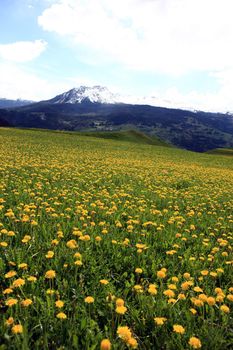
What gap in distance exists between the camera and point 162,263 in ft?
16.6

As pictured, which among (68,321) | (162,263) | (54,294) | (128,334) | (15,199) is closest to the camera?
(128,334)

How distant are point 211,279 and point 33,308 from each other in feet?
9.49

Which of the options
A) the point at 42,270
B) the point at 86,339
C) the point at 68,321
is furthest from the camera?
the point at 42,270

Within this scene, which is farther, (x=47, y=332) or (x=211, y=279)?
(x=211, y=279)

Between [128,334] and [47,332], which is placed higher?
[128,334]

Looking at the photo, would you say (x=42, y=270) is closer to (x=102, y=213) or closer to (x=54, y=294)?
(x=54, y=294)

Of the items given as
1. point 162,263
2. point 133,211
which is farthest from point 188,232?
point 162,263

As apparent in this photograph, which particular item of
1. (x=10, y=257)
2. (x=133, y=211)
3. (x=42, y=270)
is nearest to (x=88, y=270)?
(x=42, y=270)

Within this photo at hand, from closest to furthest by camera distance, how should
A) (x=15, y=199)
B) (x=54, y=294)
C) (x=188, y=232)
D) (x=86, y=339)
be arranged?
(x=86, y=339)
(x=54, y=294)
(x=188, y=232)
(x=15, y=199)

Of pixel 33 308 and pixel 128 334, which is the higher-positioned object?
pixel 128 334

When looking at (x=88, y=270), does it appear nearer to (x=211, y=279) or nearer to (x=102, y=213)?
(x=211, y=279)

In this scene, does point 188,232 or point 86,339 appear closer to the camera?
point 86,339

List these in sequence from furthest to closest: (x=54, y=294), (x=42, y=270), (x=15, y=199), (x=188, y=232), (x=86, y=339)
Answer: (x=15, y=199), (x=188, y=232), (x=42, y=270), (x=54, y=294), (x=86, y=339)

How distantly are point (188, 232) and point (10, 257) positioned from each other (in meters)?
4.24
